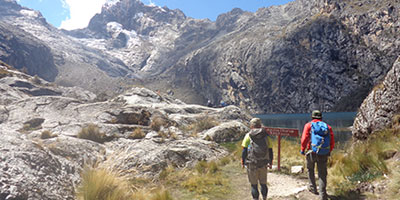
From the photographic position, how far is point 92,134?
1216 cm

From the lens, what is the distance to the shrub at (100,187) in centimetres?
466

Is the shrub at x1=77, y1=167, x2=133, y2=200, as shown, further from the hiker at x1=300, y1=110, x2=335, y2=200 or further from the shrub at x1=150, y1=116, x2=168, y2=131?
the shrub at x1=150, y1=116, x2=168, y2=131

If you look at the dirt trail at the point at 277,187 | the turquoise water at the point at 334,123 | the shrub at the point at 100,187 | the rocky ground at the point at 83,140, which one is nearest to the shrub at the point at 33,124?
the rocky ground at the point at 83,140

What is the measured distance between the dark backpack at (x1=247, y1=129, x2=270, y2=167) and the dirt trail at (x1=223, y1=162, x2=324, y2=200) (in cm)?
187

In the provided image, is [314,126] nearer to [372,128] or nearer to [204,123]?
[372,128]

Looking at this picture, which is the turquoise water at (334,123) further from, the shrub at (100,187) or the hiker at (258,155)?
the shrub at (100,187)

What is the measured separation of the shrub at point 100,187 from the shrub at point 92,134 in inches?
294

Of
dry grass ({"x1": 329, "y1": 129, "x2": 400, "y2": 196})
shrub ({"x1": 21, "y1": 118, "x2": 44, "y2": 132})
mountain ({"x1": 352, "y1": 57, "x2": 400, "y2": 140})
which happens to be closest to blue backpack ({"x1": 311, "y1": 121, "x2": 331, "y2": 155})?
dry grass ({"x1": 329, "y1": 129, "x2": 400, "y2": 196})

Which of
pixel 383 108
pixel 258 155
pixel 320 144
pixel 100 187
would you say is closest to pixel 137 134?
pixel 100 187

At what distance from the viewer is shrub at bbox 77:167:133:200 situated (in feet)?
15.3

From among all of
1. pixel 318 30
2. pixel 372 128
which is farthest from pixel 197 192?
pixel 318 30

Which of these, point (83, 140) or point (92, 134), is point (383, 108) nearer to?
point (83, 140)

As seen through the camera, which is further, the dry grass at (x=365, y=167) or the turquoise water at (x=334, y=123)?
the turquoise water at (x=334, y=123)

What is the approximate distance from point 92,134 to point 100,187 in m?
8.27
